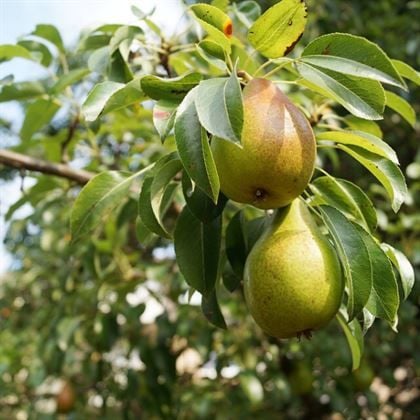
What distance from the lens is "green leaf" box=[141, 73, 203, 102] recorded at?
0.93 meters

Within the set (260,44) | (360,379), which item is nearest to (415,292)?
(360,379)

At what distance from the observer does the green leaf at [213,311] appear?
108 cm

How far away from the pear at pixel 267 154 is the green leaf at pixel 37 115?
85 cm

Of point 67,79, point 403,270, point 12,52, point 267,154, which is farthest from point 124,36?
point 403,270

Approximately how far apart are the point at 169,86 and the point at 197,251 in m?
0.26

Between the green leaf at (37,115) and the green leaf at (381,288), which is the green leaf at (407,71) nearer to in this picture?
the green leaf at (381,288)

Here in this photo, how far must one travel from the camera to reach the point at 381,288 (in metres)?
0.91

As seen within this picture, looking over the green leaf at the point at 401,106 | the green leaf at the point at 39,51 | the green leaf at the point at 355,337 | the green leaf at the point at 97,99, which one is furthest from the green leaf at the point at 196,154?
the green leaf at the point at 39,51

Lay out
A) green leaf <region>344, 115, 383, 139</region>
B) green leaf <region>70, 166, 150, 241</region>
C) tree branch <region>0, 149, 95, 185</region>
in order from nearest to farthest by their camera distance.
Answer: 1. green leaf <region>70, 166, 150, 241</region>
2. green leaf <region>344, 115, 383, 139</region>
3. tree branch <region>0, 149, 95, 185</region>

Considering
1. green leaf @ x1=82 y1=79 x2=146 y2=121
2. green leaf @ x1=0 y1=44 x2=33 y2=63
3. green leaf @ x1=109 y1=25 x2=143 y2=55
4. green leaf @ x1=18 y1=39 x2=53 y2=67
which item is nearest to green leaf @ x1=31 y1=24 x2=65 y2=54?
green leaf @ x1=18 y1=39 x2=53 y2=67

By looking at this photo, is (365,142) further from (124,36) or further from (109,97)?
(124,36)

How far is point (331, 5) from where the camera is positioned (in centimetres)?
293

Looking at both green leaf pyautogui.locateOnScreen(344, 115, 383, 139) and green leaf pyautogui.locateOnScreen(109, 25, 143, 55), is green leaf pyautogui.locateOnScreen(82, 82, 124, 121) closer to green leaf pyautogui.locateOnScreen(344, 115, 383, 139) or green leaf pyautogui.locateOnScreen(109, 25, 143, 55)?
green leaf pyautogui.locateOnScreen(109, 25, 143, 55)

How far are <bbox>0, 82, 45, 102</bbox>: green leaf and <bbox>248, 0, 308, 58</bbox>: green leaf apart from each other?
2.48 feet
